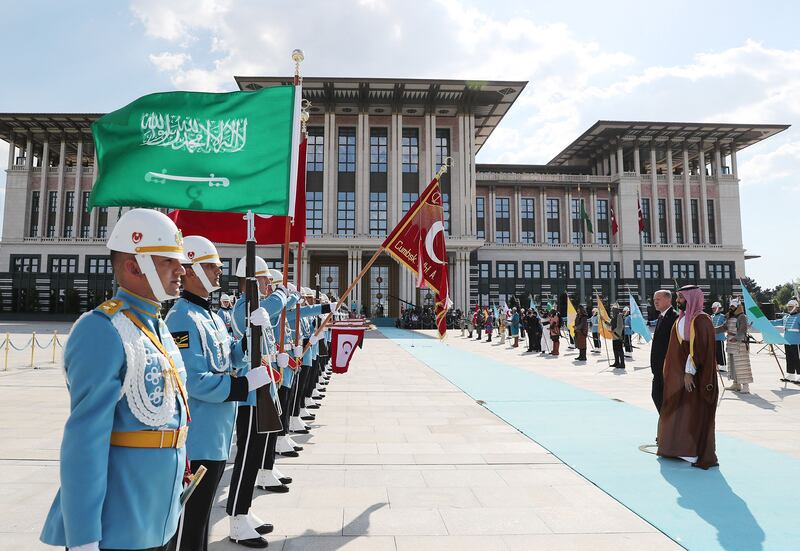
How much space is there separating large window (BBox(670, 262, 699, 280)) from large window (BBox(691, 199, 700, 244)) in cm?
365

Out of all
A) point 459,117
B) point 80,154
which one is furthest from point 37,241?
point 459,117

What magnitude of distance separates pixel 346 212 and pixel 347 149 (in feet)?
20.7

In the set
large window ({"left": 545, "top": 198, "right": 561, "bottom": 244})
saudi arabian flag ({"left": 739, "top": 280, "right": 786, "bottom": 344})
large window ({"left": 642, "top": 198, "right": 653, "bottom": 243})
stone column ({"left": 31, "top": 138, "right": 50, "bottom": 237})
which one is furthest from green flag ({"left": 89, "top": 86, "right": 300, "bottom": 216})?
stone column ({"left": 31, "top": 138, "right": 50, "bottom": 237})

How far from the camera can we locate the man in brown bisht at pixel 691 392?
5.68 meters

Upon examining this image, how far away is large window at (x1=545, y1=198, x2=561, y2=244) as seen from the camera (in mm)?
57531

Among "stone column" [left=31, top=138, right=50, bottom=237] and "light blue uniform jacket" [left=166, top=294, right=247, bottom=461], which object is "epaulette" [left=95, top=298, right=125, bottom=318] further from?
"stone column" [left=31, top=138, right=50, bottom=237]

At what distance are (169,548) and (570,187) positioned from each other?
59585 mm

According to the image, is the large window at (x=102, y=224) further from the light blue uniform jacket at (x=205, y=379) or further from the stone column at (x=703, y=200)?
the stone column at (x=703, y=200)

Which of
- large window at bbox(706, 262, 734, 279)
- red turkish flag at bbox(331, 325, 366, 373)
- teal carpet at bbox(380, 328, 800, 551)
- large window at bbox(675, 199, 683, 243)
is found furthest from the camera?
large window at bbox(675, 199, 683, 243)

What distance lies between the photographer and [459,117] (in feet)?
165

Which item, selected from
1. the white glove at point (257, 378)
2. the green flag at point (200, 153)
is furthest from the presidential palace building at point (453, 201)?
the white glove at point (257, 378)

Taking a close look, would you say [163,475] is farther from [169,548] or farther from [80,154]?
[80,154]

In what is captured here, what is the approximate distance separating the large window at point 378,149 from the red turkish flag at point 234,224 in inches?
1760

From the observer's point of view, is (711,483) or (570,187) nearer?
(711,483)
